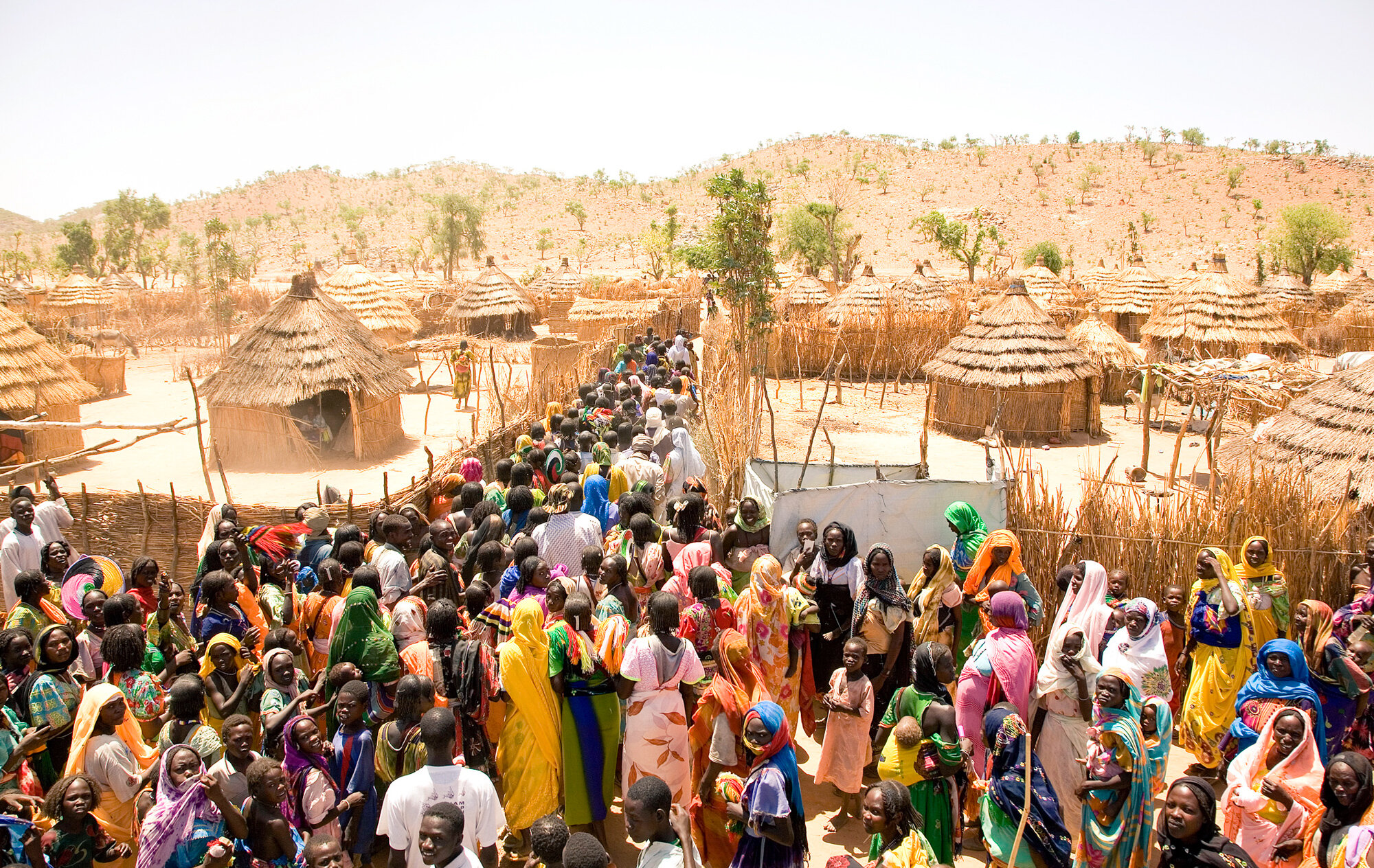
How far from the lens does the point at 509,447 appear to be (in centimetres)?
948

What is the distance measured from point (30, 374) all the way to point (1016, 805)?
531 inches

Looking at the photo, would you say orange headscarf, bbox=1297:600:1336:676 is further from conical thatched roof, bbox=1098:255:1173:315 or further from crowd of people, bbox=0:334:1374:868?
conical thatched roof, bbox=1098:255:1173:315

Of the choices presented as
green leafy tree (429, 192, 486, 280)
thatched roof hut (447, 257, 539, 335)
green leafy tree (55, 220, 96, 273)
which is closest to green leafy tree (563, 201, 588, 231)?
green leafy tree (429, 192, 486, 280)

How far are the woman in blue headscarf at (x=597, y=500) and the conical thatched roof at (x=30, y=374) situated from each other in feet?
31.2

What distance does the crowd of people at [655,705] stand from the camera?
3.18 metres

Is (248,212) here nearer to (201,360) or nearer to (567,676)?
(201,360)

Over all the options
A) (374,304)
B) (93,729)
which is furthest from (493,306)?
(93,729)

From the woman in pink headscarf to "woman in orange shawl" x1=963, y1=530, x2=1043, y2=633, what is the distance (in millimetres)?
728

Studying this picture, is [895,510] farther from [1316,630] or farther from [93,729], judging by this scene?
[93,729]

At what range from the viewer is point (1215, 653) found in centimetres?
504

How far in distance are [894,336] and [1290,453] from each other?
37.7ft

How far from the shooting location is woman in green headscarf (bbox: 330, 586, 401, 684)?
157 inches

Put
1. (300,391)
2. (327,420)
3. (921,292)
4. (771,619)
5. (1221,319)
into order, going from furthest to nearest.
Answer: (921,292), (1221,319), (327,420), (300,391), (771,619)

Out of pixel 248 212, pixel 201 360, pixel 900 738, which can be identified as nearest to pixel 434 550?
pixel 900 738
